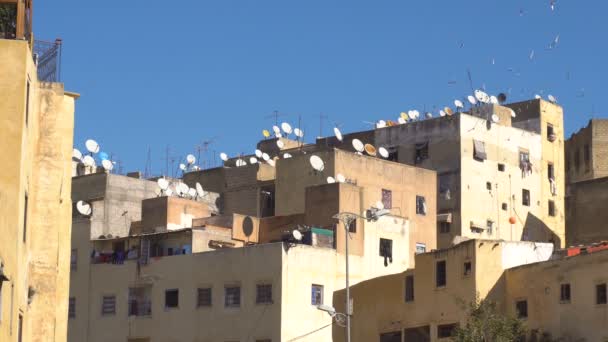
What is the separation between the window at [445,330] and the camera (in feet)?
178

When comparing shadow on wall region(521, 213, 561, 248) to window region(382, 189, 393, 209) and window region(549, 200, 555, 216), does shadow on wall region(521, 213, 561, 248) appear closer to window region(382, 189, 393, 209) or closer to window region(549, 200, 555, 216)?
window region(549, 200, 555, 216)

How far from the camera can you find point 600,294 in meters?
48.3

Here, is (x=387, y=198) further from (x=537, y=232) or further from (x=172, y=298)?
(x=537, y=232)

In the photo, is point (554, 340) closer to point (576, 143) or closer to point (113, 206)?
point (113, 206)

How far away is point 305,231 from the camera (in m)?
65.9

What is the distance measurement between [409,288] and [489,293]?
500cm

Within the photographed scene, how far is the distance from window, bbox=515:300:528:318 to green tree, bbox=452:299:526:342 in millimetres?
1167

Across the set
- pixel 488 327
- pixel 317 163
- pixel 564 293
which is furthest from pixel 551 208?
pixel 488 327

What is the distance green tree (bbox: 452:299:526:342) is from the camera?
49.2 m

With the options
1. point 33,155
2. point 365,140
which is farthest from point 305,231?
point 33,155

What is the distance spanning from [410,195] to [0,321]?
50.5 meters

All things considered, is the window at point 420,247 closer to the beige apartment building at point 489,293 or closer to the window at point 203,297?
the window at point 203,297

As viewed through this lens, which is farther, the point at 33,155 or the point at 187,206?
the point at 187,206

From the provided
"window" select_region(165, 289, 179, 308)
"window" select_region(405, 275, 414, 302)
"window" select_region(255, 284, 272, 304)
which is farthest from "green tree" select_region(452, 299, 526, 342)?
"window" select_region(165, 289, 179, 308)
